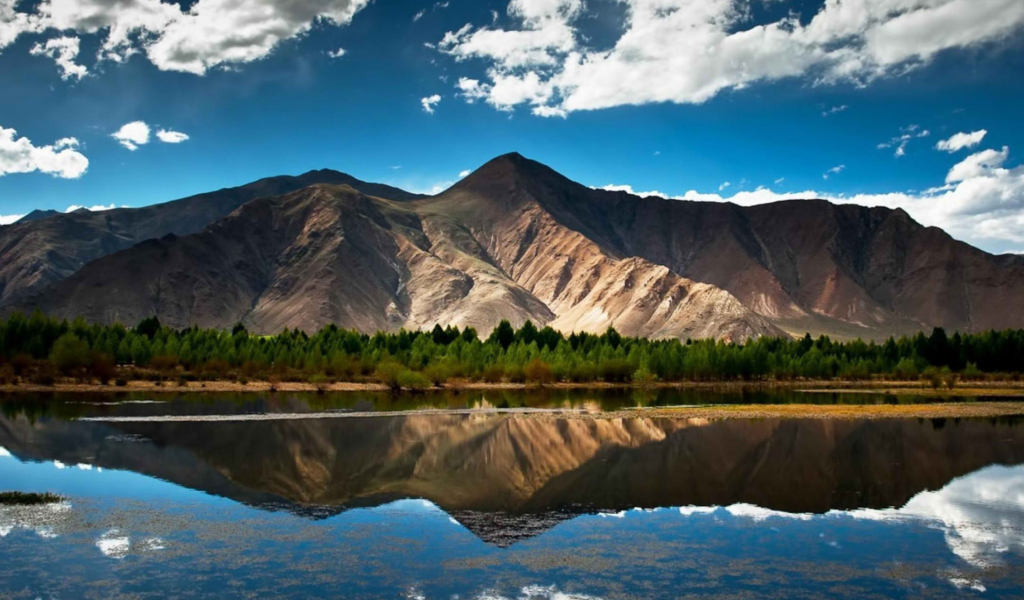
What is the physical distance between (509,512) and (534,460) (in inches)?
442

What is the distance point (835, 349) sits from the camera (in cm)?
15425

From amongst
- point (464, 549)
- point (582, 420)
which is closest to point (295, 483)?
point (464, 549)

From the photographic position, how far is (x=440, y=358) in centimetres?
11219

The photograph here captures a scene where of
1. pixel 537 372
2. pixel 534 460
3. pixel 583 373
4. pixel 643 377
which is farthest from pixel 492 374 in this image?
pixel 534 460

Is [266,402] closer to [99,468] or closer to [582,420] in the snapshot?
[582,420]

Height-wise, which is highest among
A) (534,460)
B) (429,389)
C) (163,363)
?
(163,363)

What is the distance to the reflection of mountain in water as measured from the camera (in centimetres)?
2836

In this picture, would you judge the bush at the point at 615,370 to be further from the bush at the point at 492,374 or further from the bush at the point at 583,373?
the bush at the point at 492,374

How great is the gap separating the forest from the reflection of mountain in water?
43562 millimetres

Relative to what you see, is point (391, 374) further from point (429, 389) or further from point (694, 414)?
point (694, 414)

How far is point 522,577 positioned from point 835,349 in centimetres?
14758

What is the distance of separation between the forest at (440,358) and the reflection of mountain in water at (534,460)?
143ft

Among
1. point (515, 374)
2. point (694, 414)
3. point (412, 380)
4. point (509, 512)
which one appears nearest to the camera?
point (509, 512)

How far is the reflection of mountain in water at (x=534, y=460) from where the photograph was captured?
28359mm
